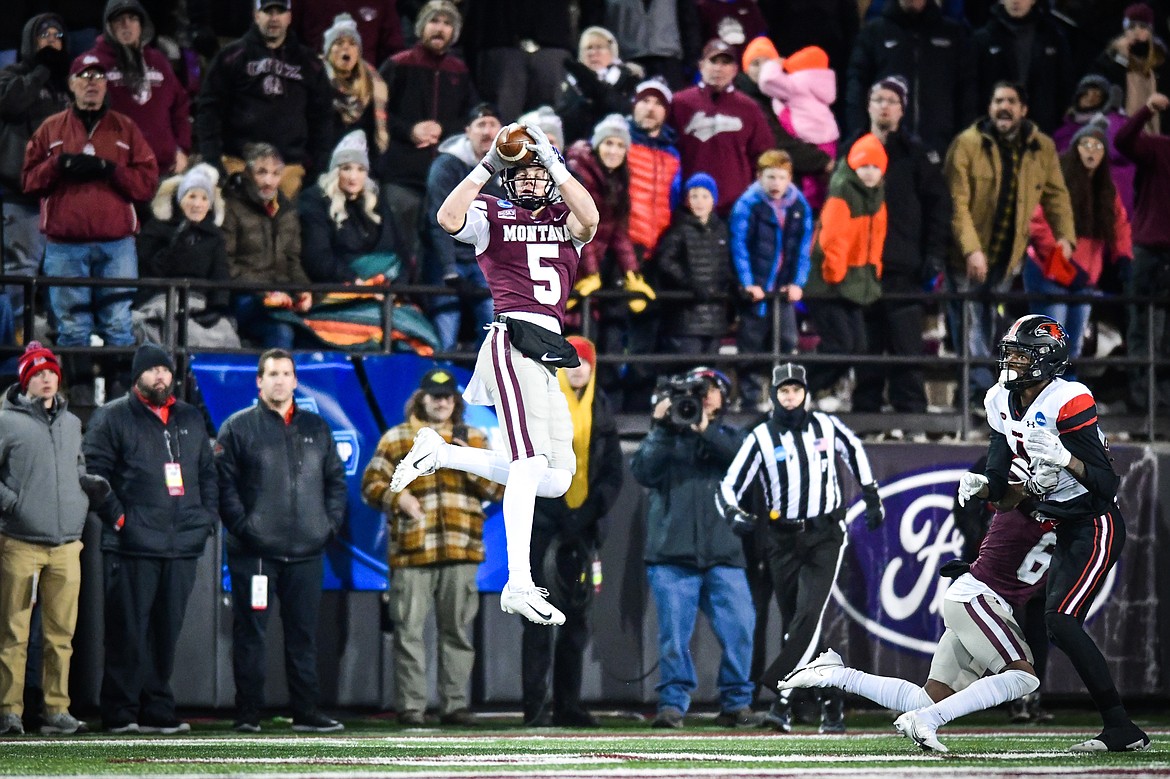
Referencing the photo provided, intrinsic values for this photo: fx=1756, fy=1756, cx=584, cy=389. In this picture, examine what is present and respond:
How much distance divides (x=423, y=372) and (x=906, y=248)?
12.5ft

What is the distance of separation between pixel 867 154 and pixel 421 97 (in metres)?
3.41

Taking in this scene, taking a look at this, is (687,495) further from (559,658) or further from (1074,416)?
(1074,416)

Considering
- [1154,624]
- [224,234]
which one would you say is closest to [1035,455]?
[1154,624]

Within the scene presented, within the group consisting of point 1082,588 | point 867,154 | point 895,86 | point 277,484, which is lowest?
point 1082,588

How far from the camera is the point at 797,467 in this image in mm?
11562

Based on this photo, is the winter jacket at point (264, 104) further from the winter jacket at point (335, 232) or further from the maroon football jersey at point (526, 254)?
the maroon football jersey at point (526, 254)

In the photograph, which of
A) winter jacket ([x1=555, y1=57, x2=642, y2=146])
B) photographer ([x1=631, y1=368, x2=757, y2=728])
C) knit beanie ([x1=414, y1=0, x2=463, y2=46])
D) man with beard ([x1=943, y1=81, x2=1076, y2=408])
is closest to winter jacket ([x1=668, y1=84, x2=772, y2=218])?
winter jacket ([x1=555, y1=57, x2=642, y2=146])

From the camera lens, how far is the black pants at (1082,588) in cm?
876

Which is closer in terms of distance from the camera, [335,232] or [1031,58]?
[335,232]

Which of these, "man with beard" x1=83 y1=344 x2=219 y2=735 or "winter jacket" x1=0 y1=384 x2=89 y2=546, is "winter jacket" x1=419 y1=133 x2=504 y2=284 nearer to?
"man with beard" x1=83 y1=344 x2=219 y2=735

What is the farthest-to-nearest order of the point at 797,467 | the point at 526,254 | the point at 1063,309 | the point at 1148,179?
the point at 1148,179 → the point at 1063,309 → the point at 797,467 → the point at 526,254

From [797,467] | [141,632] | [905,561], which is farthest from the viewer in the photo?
[905,561]

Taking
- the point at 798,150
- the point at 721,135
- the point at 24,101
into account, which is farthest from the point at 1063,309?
the point at 24,101

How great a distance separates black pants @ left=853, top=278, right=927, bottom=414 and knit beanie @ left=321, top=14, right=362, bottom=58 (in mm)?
4422
